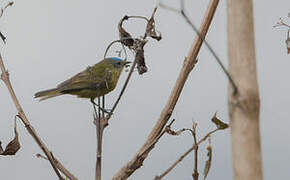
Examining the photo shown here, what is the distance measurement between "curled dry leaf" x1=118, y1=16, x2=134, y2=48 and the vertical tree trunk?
1.50m

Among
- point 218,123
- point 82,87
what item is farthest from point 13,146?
point 82,87

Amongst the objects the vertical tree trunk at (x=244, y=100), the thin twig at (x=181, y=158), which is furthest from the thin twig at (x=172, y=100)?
the vertical tree trunk at (x=244, y=100)

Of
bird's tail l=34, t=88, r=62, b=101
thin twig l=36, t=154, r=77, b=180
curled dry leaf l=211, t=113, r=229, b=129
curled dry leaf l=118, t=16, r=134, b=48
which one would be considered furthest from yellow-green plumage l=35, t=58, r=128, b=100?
curled dry leaf l=211, t=113, r=229, b=129

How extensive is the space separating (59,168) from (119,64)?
3.59 meters

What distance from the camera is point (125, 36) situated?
3234 millimetres

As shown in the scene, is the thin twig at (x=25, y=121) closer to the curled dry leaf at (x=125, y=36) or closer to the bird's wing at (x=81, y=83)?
the curled dry leaf at (x=125, y=36)

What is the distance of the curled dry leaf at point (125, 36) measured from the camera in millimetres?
3174

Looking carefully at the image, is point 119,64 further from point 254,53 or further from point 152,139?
point 254,53

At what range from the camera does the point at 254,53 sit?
1694 millimetres

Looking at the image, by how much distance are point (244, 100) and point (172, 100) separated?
1.11 metres

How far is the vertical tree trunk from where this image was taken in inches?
64.9

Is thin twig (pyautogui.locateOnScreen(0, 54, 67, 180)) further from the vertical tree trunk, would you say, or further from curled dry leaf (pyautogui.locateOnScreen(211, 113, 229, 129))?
the vertical tree trunk

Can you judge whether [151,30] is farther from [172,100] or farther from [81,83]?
[81,83]

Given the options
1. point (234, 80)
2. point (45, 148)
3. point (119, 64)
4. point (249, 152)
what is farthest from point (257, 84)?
point (119, 64)
